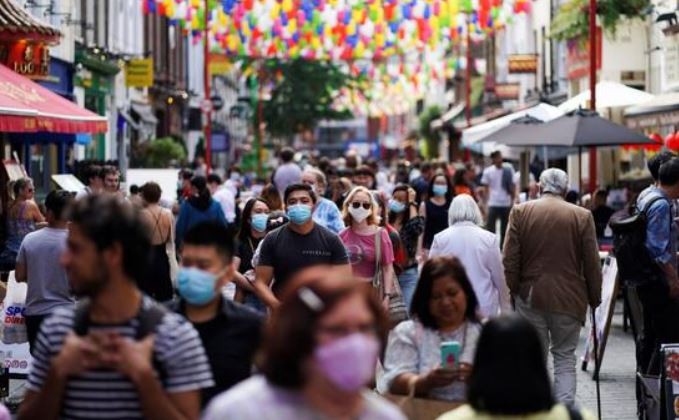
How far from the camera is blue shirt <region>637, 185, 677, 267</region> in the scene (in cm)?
1237

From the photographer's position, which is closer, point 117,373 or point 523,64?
point 117,373

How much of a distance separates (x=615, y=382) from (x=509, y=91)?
3370cm

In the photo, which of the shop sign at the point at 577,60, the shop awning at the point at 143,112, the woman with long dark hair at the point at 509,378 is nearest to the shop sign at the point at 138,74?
the shop awning at the point at 143,112

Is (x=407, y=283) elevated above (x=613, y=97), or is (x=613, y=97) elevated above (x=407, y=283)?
(x=613, y=97)

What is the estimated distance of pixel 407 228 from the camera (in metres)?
16.5

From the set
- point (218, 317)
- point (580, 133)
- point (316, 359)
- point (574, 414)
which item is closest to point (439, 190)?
point (580, 133)

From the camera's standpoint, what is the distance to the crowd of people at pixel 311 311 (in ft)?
15.6

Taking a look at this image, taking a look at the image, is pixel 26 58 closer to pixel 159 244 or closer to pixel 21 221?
pixel 21 221

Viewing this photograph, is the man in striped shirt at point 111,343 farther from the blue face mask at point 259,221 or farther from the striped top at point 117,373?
the blue face mask at point 259,221

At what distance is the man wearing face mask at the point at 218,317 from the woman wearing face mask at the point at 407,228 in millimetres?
6900

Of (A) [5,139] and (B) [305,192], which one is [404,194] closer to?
(B) [305,192]

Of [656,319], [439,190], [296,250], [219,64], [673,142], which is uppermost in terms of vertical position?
[219,64]

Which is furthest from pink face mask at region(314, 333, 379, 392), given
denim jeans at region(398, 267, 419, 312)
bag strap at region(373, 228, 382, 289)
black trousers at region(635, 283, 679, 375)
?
denim jeans at region(398, 267, 419, 312)

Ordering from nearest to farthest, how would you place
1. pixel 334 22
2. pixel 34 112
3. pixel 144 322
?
pixel 144 322
pixel 34 112
pixel 334 22
